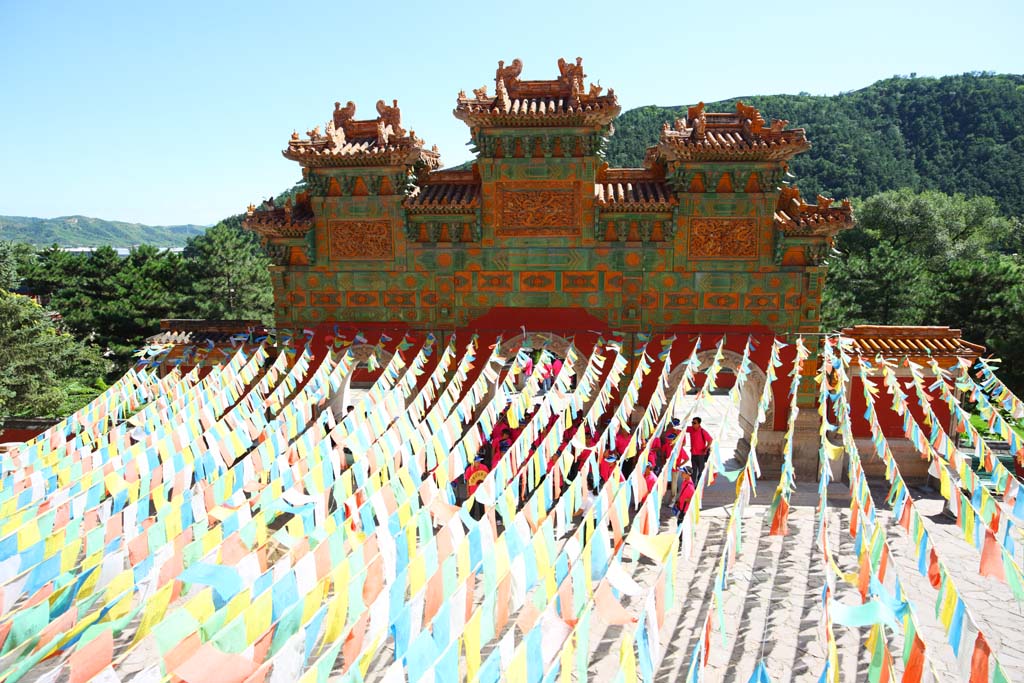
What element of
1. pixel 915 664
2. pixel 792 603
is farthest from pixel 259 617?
pixel 792 603

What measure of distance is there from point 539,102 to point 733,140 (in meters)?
4.07

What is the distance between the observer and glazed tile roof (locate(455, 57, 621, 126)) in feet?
42.5

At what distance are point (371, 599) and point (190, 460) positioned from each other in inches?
174

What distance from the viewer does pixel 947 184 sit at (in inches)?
2041

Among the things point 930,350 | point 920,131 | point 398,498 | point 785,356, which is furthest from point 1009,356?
point 920,131

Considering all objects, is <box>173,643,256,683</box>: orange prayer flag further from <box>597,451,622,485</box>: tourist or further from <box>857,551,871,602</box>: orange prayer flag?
<box>597,451,622,485</box>: tourist

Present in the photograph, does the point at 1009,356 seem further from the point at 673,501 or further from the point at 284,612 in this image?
the point at 284,612

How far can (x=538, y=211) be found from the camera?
13.8m

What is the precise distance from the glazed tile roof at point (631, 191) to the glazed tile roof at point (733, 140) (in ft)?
2.53

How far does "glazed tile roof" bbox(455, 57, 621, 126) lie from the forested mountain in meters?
44.4

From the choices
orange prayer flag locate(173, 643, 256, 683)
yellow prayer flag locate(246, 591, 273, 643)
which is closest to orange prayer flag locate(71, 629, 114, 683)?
orange prayer flag locate(173, 643, 256, 683)

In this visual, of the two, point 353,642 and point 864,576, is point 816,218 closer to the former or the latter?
point 864,576

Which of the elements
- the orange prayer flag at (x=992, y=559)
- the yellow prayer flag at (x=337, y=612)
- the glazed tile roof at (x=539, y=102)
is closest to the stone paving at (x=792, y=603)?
the orange prayer flag at (x=992, y=559)

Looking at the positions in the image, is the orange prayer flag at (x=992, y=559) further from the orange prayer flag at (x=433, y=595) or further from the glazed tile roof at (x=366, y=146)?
the glazed tile roof at (x=366, y=146)
